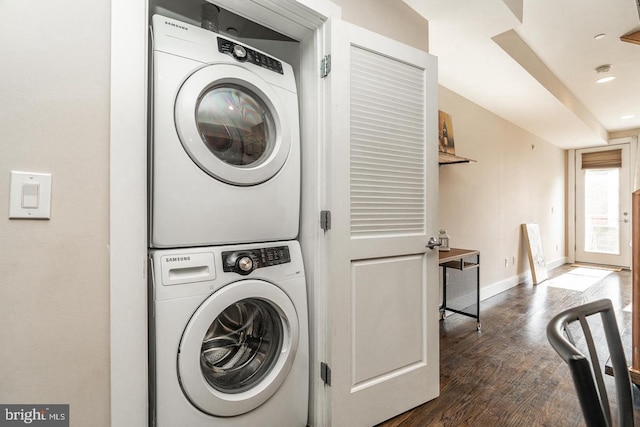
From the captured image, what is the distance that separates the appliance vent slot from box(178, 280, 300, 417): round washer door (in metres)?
0.54

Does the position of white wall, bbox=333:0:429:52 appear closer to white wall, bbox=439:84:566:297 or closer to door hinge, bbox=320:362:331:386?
white wall, bbox=439:84:566:297

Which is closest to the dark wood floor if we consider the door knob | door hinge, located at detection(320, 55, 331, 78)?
the door knob

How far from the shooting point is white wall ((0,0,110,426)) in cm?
85

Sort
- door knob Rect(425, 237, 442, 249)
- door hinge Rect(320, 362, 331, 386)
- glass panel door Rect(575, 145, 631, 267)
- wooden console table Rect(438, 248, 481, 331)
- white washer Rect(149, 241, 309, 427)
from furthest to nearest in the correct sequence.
→ glass panel door Rect(575, 145, 631, 267), wooden console table Rect(438, 248, 481, 331), door knob Rect(425, 237, 442, 249), door hinge Rect(320, 362, 331, 386), white washer Rect(149, 241, 309, 427)

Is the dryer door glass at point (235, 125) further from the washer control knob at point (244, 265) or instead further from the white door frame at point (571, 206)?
the white door frame at point (571, 206)

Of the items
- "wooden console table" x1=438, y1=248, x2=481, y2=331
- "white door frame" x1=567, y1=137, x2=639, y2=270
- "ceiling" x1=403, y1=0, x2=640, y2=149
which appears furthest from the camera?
"white door frame" x1=567, y1=137, x2=639, y2=270

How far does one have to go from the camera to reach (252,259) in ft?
4.38

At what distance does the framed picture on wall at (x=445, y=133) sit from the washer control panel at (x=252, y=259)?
2027 mm

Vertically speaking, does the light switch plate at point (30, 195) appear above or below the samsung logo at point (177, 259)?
above

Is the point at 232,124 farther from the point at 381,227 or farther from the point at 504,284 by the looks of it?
the point at 504,284

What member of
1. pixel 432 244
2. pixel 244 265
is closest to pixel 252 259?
pixel 244 265

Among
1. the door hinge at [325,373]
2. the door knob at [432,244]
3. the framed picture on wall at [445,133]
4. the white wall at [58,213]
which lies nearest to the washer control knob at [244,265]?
the white wall at [58,213]

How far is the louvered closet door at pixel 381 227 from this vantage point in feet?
4.78

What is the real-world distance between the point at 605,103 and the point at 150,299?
225 inches
